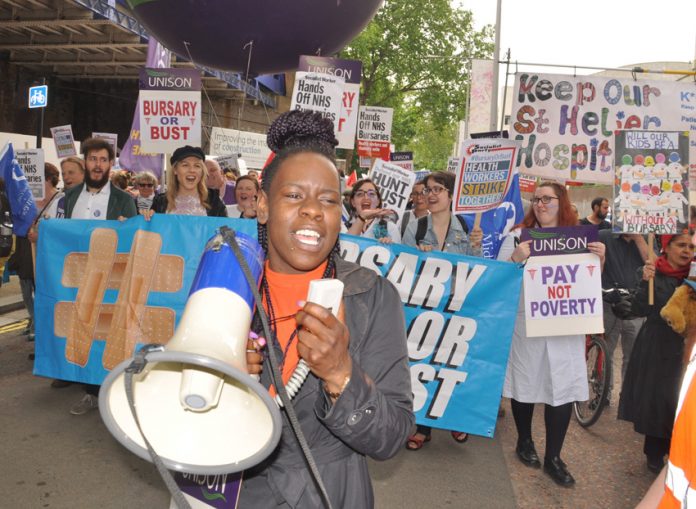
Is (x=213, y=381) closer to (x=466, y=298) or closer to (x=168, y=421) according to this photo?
(x=168, y=421)

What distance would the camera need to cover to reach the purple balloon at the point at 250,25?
4379 mm

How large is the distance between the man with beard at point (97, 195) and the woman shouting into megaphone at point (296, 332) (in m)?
4.32

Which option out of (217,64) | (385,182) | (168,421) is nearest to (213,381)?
(168,421)

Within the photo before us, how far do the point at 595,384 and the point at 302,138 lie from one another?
4876 mm

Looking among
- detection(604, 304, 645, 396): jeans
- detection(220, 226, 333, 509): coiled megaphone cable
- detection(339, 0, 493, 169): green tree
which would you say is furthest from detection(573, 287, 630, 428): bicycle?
detection(339, 0, 493, 169): green tree

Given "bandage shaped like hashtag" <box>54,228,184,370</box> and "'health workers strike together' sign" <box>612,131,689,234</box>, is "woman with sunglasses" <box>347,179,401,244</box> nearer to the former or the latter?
"bandage shaped like hashtag" <box>54,228,184,370</box>

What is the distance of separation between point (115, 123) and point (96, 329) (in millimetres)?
21616

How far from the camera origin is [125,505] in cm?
370

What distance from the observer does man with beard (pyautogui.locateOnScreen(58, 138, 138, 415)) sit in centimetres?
553

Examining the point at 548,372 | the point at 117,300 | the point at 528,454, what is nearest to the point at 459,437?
the point at 528,454

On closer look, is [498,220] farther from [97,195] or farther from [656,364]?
[97,195]

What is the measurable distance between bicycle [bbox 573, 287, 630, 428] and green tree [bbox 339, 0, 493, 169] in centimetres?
2630

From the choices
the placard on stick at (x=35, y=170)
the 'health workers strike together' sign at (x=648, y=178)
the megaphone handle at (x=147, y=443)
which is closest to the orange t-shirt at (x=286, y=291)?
the megaphone handle at (x=147, y=443)

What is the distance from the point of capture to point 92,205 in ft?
18.4
